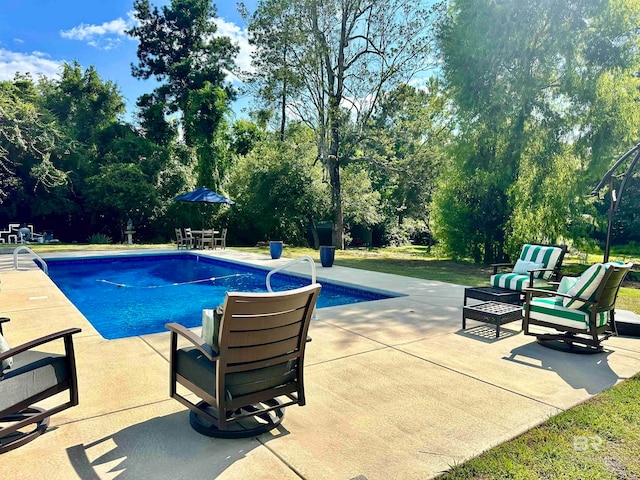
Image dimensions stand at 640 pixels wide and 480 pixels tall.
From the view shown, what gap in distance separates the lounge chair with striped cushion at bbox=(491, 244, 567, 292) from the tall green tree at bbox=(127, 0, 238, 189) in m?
A: 15.7

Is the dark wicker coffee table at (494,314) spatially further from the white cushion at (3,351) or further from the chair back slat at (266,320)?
the white cushion at (3,351)

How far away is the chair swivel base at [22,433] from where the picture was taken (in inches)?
89.2

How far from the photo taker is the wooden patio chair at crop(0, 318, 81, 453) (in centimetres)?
214

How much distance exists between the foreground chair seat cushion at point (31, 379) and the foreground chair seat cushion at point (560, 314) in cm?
411

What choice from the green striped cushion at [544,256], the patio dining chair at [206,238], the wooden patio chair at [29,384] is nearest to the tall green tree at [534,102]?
the green striped cushion at [544,256]

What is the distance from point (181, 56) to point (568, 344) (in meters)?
22.0

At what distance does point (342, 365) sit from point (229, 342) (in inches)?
66.9

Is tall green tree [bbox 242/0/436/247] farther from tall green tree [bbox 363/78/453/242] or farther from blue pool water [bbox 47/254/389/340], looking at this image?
blue pool water [bbox 47/254/389/340]

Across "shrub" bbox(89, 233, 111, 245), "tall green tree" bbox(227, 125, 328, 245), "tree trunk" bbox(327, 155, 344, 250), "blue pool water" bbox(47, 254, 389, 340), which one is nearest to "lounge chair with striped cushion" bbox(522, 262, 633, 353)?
"blue pool water" bbox(47, 254, 389, 340)

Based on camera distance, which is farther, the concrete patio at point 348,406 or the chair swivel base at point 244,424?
the chair swivel base at point 244,424

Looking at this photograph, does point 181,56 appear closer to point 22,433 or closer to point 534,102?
point 534,102

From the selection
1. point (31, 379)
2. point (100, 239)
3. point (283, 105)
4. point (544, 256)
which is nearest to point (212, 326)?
point (31, 379)

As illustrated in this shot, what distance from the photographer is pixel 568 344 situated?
427cm

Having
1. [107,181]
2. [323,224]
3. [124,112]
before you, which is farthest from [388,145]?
[124,112]
